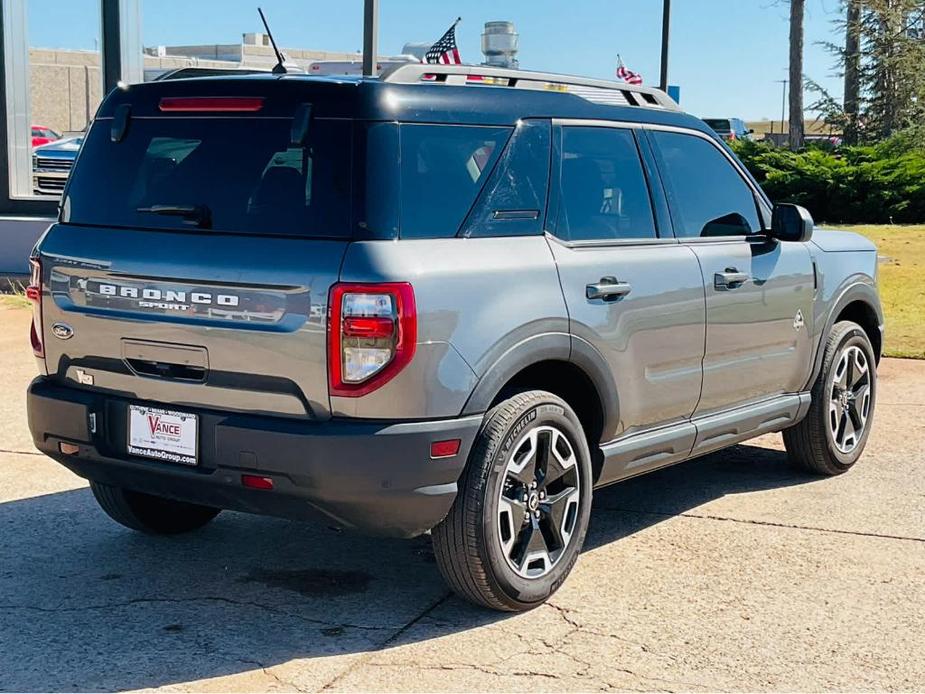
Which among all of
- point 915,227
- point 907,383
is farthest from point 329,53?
point 907,383

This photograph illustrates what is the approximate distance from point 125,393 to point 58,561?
1.03m

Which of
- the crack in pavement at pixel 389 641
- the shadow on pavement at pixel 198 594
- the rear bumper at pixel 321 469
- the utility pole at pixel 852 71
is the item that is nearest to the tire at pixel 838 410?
the shadow on pavement at pixel 198 594

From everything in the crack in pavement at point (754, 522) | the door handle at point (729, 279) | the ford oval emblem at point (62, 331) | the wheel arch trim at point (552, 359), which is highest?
the door handle at point (729, 279)

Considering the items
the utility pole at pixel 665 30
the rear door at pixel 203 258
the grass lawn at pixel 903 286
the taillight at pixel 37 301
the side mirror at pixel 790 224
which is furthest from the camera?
the utility pole at pixel 665 30

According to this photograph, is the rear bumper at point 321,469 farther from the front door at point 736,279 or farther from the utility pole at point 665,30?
the utility pole at point 665,30

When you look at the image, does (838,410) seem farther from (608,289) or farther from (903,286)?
(903,286)

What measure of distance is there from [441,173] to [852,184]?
2186 cm

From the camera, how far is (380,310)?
411cm

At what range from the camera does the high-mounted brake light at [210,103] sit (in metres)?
4.53

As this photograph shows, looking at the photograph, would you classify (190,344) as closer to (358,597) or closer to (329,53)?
(358,597)

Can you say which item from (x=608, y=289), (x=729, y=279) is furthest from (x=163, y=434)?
(x=729, y=279)

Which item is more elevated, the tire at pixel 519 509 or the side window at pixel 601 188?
the side window at pixel 601 188

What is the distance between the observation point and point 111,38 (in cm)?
1498

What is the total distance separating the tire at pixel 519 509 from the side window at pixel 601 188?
29.3 inches
